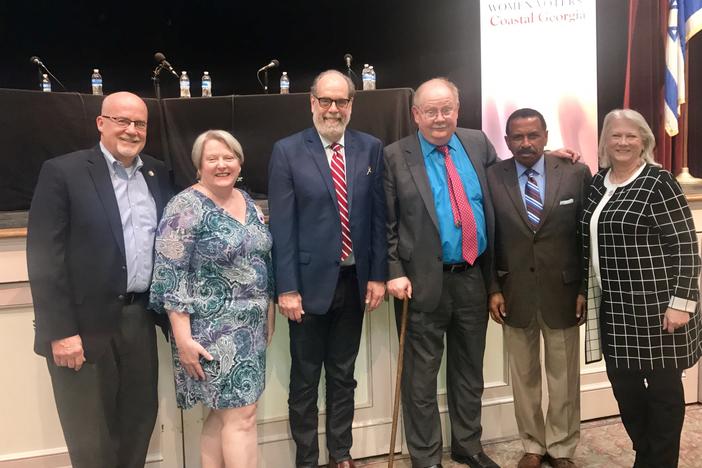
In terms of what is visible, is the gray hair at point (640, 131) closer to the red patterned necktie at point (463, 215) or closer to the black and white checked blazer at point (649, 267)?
the black and white checked blazer at point (649, 267)

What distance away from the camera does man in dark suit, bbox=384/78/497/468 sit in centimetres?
203

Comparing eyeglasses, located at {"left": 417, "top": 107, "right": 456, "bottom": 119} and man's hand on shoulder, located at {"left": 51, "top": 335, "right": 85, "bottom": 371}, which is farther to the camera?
eyeglasses, located at {"left": 417, "top": 107, "right": 456, "bottom": 119}

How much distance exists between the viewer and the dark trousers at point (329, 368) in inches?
80.6

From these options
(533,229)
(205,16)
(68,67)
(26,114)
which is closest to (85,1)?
(68,67)

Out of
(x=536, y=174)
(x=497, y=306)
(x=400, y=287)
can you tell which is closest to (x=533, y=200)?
(x=536, y=174)

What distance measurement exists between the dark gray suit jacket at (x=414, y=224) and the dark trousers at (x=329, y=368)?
0.22m

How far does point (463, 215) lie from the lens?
203 centimetres

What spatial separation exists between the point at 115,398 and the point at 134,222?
2.09ft

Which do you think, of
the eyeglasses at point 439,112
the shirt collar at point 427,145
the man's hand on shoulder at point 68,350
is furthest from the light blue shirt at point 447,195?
the man's hand on shoulder at point 68,350

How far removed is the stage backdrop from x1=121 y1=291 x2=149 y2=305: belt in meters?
2.78

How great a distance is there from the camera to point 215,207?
169 cm

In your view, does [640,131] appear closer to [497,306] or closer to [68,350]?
[497,306]

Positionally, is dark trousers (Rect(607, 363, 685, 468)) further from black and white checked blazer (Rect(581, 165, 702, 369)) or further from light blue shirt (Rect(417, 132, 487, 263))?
light blue shirt (Rect(417, 132, 487, 263))

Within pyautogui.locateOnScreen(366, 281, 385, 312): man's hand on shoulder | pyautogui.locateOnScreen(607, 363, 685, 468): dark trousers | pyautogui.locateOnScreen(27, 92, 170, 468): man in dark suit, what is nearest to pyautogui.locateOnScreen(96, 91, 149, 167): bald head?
pyautogui.locateOnScreen(27, 92, 170, 468): man in dark suit
